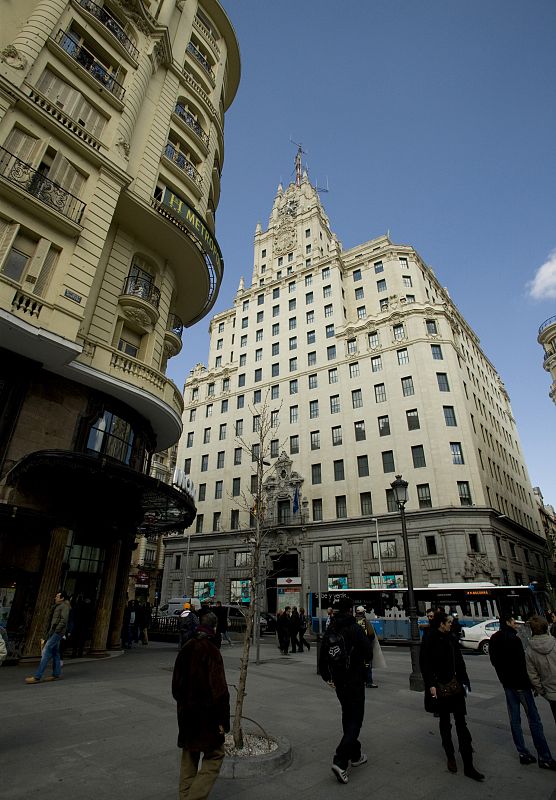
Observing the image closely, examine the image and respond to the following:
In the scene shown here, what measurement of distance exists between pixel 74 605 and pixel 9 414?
671 cm

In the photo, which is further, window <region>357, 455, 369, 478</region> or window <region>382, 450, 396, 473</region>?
window <region>357, 455, 369, 478</region>

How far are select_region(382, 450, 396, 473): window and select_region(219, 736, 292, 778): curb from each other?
33097 mm

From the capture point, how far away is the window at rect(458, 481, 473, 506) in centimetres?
3350

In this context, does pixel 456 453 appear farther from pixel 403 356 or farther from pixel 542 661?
pixel 542 661

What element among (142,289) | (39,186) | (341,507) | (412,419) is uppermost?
(412,419)

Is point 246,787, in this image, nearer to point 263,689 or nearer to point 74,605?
point 263,689

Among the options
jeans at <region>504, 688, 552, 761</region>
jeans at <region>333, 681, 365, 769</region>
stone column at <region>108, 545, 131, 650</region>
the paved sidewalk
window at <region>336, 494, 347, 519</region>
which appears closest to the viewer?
the paved sidewalk

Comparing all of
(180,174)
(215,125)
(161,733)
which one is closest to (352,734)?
(161,733)

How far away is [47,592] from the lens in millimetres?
12242

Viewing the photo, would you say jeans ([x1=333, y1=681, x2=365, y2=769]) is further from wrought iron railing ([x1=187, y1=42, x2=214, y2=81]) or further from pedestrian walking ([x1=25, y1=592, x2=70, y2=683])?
wrought iron railing ([x1=187, y1=42, x2=214, y2=81])

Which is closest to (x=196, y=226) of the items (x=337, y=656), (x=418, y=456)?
(x=337, y=656)

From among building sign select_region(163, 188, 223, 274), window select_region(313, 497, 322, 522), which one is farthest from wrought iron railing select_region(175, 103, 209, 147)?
window select_region(313, 497, 322, 522)

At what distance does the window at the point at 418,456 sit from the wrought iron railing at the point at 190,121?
90.9 feet

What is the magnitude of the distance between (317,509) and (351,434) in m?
7.80
